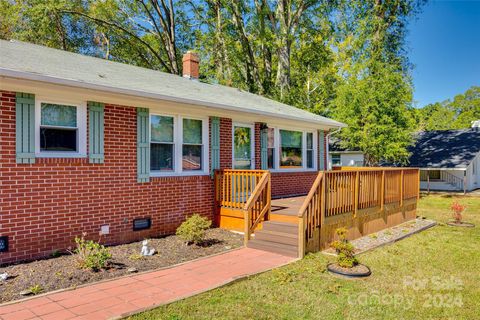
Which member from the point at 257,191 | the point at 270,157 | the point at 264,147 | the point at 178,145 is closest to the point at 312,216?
the point at 257,191

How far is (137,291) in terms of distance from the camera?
191 inches

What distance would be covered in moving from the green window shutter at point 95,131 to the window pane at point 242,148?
13.3ft

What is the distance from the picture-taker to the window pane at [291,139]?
11773 mm

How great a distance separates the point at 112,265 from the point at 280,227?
Answer: 339cm

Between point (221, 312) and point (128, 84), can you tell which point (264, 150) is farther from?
point (221, 312)

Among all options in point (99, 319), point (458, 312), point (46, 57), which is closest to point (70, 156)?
point (46, 57)

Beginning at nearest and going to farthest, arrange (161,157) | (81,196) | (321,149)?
1. (81,196)
2. (161,157)
3. (321,149)

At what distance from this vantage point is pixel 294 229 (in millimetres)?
7070

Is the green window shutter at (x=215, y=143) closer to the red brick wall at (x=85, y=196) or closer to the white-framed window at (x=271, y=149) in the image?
the red brick wall at (x=85, y=196)

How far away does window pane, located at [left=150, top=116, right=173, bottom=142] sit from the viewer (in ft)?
26.5

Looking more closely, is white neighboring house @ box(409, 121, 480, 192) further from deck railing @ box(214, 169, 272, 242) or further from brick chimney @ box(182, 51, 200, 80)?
deck railing @ box(214, 169, 272, 242)

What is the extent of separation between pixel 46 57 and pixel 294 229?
668 centimetres

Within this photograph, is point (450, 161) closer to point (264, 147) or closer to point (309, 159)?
point (309, 159)

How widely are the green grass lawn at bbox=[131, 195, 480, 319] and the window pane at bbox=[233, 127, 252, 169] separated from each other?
13.5 feet
